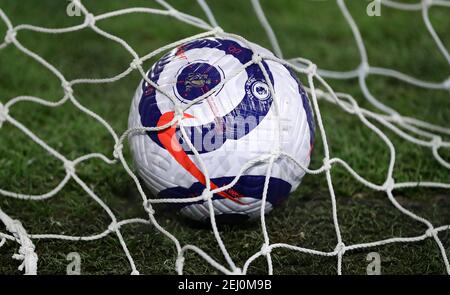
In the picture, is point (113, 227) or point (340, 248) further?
point (113, 227)

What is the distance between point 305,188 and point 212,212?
2.64 feet

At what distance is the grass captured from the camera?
2.74 m

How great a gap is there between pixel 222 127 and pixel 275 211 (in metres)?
0.62

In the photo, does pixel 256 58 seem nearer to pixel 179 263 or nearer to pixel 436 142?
pixel 179 263

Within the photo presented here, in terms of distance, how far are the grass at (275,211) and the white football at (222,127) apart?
252 millimetres

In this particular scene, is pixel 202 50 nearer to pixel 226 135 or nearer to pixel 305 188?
pixel 226 135

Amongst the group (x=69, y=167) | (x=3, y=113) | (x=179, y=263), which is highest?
(x=3, y=113)

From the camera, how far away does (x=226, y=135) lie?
8.22ft

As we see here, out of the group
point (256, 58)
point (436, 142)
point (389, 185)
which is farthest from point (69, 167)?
point (436, 142)

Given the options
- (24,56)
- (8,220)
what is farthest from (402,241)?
(24,56)

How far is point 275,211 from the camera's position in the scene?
2.99 metres

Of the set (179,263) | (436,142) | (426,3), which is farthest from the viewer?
(426,3)

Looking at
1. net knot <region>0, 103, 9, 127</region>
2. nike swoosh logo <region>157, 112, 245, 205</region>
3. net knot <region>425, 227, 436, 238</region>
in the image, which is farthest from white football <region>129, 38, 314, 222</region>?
net knot <region>0, 103, 9, 127</region>

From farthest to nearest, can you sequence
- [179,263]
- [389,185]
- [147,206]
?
[389,185] → [147,206] → [179,263]
